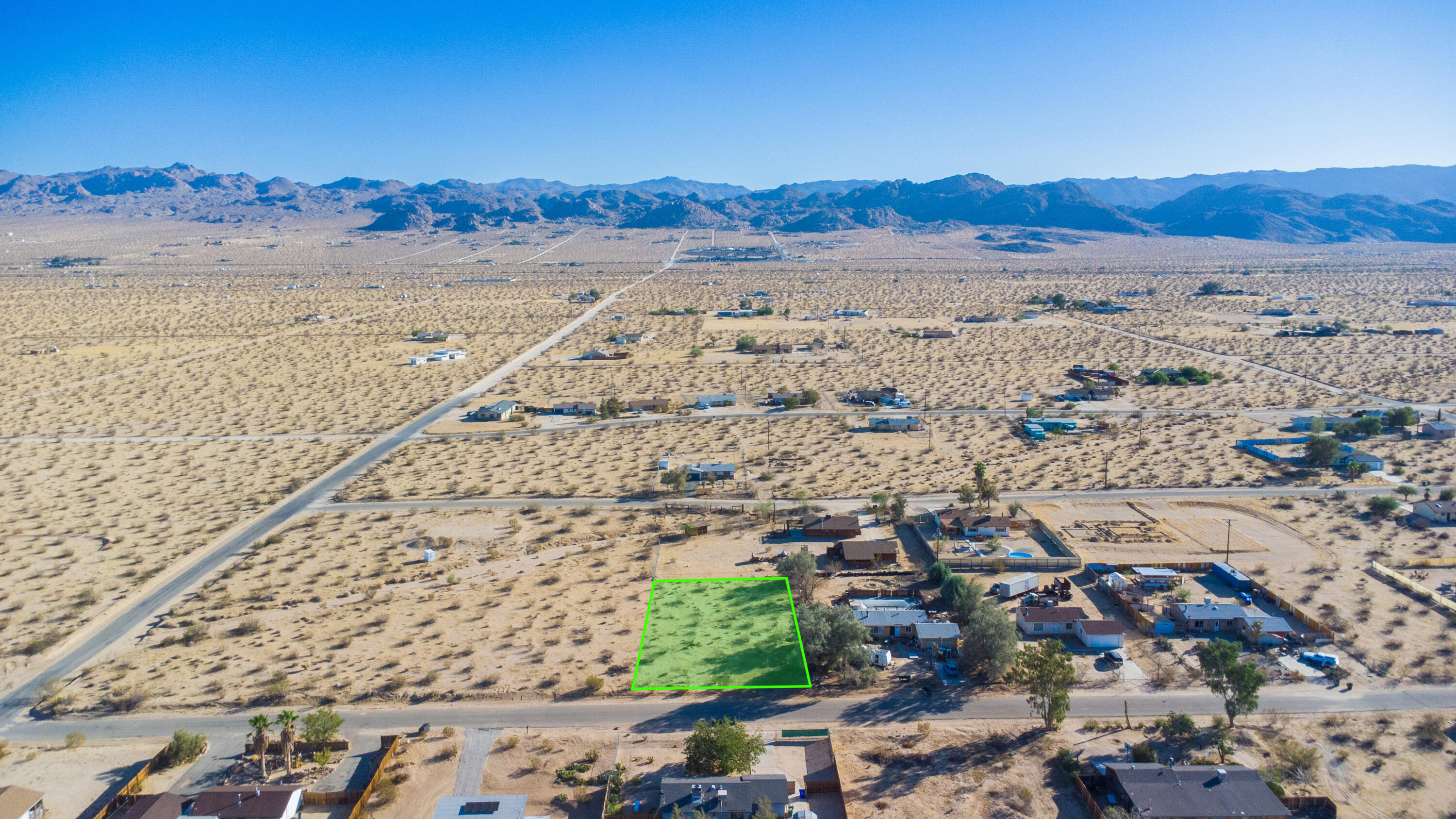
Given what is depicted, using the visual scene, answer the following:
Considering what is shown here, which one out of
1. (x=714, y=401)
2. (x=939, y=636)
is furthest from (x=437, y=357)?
(x=939, y=636)

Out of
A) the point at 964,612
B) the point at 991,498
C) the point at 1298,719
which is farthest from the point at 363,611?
the point at 1298,719

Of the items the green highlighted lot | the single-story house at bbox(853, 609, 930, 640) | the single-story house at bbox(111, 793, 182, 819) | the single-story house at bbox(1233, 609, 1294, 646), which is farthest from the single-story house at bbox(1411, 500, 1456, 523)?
the single-story house at bbox(111, 793, 182, 819)

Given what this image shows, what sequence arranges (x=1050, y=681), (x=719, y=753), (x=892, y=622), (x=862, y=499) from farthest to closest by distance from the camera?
(x=862, y=499)
(x=892, y=622)
(x=1050, y=681)
(x=719, y=753)

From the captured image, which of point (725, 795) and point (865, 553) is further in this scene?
point (865, 553)

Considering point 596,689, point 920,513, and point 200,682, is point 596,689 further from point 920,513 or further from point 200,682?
point 920,513

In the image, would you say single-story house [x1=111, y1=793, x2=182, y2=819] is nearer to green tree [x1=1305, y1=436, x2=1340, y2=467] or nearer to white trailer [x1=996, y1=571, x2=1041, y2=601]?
white trailer [x1=996, y1=571, x2=1041, y2=601]

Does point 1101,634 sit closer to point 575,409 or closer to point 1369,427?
point 1369,427

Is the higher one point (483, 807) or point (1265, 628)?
point (1265, 628)
